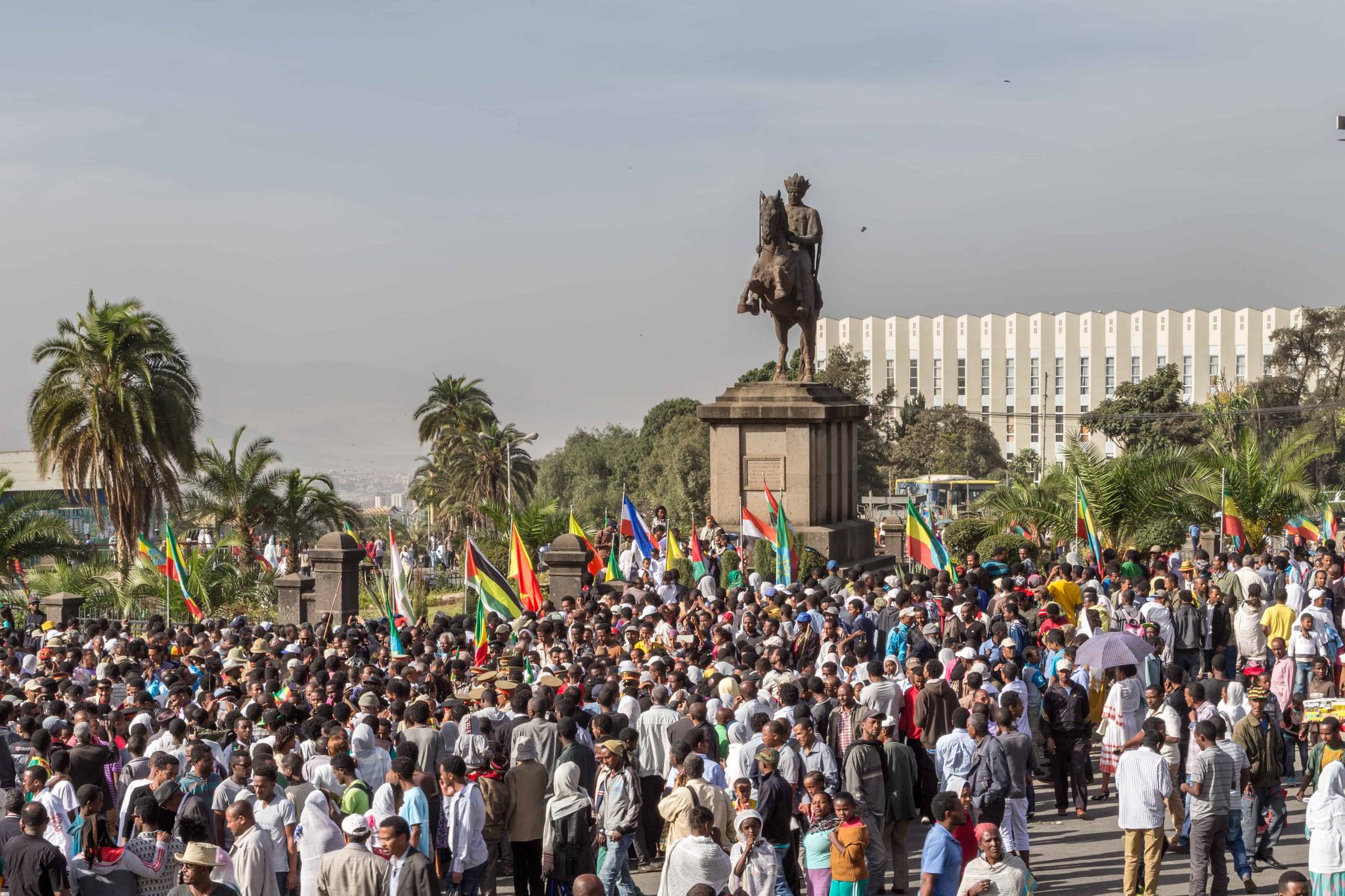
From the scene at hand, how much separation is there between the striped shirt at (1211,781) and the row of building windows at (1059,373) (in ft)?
289

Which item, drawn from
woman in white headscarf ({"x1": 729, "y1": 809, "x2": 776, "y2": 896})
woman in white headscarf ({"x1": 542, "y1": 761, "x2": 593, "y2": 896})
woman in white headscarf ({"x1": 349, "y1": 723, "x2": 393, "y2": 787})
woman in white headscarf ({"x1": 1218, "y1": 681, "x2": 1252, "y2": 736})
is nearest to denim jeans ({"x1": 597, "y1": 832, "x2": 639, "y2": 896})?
woman in white headscarf ({"x1": 542, "y1": 761, "x2": 593, "y2": 896})

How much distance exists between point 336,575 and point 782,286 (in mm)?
8441

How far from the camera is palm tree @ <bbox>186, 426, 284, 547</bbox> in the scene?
33.0 meters

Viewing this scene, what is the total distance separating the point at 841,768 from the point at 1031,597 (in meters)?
7.92

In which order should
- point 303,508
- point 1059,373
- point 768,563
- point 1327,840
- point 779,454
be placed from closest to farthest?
1. point 1327,840
2. point 768,563
3. point 779,454
4. point 303,508
5. point 1059,373

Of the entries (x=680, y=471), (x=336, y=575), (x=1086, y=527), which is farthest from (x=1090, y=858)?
(x=680, y=471)

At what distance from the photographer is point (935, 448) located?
7094 cm

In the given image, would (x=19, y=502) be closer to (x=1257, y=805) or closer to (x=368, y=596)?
(x=368, y=596)

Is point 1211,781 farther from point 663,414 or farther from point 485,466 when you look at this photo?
point 663,414

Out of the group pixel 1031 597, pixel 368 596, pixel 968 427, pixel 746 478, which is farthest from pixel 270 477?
pixel 968 427

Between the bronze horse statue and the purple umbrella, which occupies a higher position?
the bronze horse statue

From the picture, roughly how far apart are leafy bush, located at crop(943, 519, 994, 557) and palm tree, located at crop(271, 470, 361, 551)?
13.5m

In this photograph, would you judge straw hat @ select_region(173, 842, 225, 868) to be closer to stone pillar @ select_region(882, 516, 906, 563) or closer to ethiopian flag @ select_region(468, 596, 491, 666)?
ethiopian flag @ select_region(468, 596, 491, 666)

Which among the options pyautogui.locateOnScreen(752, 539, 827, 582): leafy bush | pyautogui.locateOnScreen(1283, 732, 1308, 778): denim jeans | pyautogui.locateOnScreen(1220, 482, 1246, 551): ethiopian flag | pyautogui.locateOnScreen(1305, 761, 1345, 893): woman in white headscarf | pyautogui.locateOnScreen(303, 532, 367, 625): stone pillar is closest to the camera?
pyautogui.locateOnScreen(1305, 761, 1345, 893): woman in white headscarf
